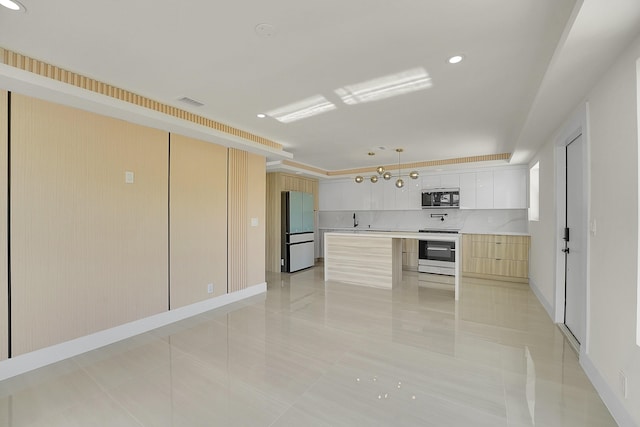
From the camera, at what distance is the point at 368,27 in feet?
6.18

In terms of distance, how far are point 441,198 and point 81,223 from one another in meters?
6.45

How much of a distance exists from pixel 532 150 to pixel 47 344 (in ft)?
22.0

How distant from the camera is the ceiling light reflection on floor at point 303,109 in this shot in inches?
122

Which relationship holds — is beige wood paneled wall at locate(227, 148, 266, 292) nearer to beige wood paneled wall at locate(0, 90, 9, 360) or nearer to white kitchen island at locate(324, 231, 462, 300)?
white kitchen island at locate(324, 231, 462, 300)

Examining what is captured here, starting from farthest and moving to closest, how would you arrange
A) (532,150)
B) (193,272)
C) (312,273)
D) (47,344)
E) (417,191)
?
(417,191) → (312,273) → (532,150) → (193,272) → (47,344)

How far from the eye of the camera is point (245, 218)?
185 inches

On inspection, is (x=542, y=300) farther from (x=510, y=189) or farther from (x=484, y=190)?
(x=484, y=190)

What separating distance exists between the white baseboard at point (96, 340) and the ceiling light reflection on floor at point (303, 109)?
2.78 m

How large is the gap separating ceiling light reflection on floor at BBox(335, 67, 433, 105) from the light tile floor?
8.49 ft

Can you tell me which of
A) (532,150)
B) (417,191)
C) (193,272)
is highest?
(532,150)

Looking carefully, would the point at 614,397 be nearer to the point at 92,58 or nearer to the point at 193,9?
the point at 193,9

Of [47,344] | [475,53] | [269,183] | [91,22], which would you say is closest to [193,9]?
[91,22]

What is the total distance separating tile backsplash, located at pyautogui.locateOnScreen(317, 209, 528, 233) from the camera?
625 centimetres

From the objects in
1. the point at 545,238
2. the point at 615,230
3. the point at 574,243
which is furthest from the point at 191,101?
the point at 545,238
